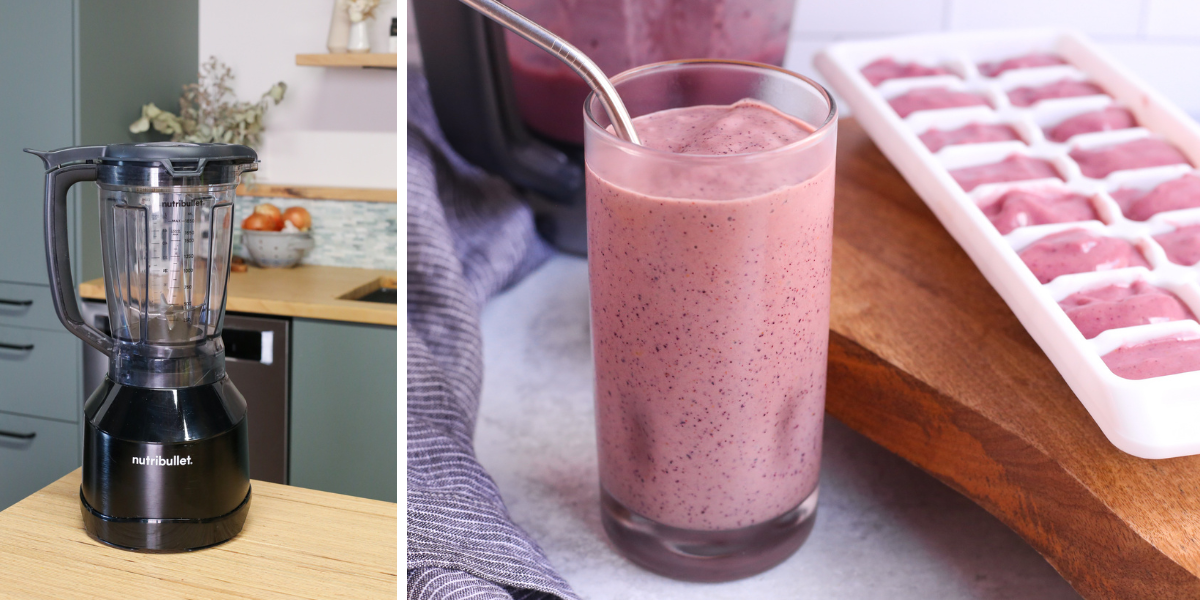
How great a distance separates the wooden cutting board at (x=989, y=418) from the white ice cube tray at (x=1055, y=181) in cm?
2

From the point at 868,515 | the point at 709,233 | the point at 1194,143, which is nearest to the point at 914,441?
the point at 868,515

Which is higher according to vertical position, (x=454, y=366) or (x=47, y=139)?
(x=47, y=139)

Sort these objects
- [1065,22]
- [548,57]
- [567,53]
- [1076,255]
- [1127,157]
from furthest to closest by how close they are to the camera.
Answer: [1065,22]
[548,57]
[1127,157]
[1076,255]
[567,53]

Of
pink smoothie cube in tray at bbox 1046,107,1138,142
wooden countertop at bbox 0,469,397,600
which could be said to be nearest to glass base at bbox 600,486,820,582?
wooden countertop at bbox 0,469,397,600

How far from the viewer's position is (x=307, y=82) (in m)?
0.58

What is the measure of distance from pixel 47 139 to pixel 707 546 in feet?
1.70

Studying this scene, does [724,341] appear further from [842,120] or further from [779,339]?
[842,120]

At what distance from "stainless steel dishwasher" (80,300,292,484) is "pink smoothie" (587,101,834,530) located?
0.69 ft

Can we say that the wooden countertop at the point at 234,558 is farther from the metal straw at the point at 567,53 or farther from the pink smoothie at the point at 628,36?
the pink smoothie at the point at 628,36

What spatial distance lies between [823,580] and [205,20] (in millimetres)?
504

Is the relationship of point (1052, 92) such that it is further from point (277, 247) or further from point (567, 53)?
point (277, 247)

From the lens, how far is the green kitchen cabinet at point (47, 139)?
2.03 feet

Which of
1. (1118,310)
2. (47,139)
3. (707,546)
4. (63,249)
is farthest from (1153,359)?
(47,139)

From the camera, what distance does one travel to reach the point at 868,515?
58 centimetres
